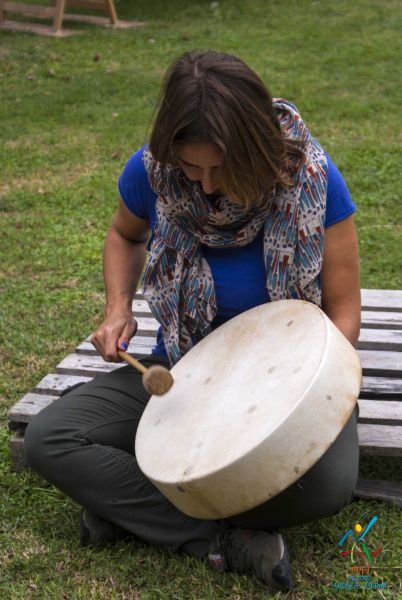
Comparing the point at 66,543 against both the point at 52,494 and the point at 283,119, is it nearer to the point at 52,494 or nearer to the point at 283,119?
the point at 52,494

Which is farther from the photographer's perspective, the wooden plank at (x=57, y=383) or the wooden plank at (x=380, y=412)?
the wooden plank at (x=57, y=383)

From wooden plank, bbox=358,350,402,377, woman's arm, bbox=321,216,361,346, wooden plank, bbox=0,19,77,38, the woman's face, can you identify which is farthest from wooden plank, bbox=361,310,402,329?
wooden plank, bbox=0,19,77,38

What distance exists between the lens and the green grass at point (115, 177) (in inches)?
91.4

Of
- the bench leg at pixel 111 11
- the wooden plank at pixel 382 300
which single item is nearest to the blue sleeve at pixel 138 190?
the wooden plank at pixel 382 300

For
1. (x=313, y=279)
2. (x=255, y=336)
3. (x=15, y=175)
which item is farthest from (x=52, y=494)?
(x=15, y=175)

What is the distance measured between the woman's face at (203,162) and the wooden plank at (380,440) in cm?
83

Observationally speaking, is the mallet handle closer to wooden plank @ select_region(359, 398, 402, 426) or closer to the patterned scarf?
the patterned scarf

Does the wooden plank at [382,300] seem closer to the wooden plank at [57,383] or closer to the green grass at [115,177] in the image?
the green grass at [115,177]

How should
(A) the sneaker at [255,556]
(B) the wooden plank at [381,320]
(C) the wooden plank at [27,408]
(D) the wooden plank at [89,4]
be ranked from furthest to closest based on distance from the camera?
(D) the wooden plank at [89,4]
(B) the wooden plank at [381,320]
(C) the wooden plank at [27,408]
(A) the sneaker at [255,556]

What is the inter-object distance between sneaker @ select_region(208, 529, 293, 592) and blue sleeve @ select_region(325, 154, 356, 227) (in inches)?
31.2

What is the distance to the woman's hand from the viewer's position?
7.92 feet

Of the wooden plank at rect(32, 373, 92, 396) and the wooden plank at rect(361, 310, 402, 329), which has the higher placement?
the wooden plank at rect(361, 310, 402, 329)

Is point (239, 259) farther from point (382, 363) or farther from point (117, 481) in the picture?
point (382, 363)

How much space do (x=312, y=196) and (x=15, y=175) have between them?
3967 mm
